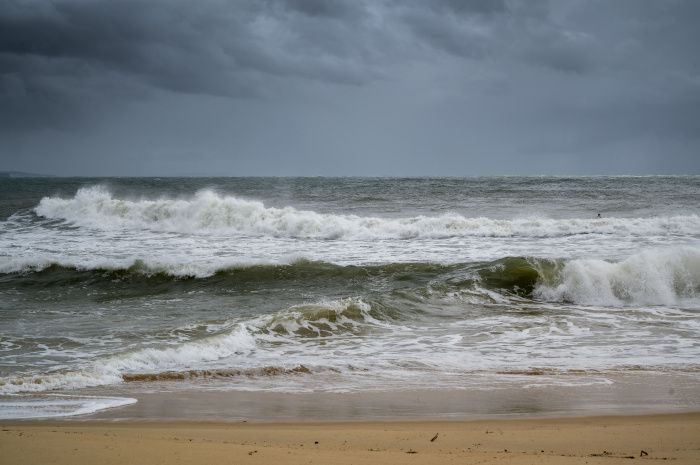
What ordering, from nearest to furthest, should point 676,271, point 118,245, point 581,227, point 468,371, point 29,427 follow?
1. point 29,427
2. point 468,371
3. point 676,271
4. point 118,245
5. point 581,227

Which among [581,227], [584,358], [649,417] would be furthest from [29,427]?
[581,227]

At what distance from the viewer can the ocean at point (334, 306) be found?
7750 millimetres

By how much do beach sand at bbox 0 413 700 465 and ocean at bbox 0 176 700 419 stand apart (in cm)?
131

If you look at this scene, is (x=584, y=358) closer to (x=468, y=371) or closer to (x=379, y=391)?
(x=468, y=371)

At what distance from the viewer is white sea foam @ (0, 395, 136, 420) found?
5977 millimetres

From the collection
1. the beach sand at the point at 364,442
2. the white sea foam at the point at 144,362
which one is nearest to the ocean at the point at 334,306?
the white sea foam at the point at 144,362

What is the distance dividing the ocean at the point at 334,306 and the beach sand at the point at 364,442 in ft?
4.31

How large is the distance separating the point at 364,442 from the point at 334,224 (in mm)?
20538

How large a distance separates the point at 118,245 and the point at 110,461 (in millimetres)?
19281

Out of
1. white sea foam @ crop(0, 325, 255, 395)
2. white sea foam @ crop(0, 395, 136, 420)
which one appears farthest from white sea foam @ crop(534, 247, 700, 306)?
white sea foam @ crop(0, 395, 136, 420)

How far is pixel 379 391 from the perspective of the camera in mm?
7055

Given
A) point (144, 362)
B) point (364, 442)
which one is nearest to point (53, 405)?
point (144, 362)

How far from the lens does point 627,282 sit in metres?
14.2

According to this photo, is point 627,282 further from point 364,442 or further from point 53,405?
point 53,405
